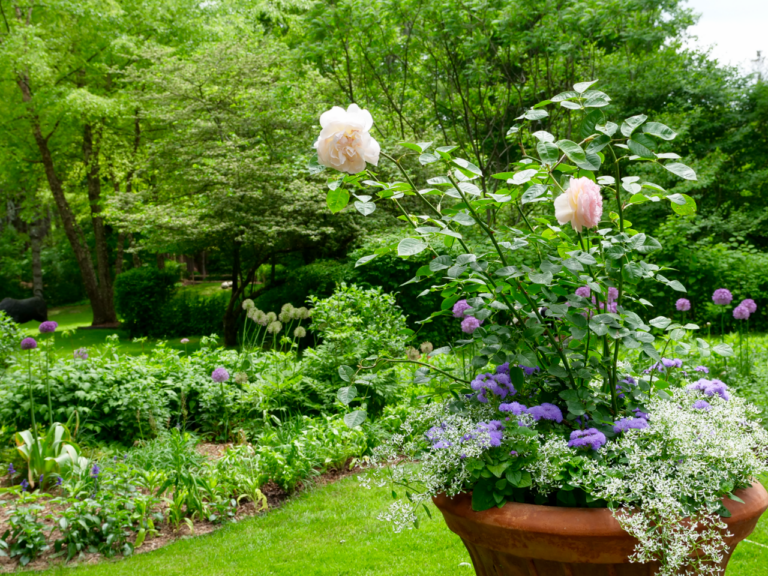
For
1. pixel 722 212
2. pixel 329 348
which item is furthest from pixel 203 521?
A: pixel 722 212

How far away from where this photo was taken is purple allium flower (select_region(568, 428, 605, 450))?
65.2 inches

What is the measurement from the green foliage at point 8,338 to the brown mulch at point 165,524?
366cm

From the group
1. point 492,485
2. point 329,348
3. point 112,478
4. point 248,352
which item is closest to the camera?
point 492,485

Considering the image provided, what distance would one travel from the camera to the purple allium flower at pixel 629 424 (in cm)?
171

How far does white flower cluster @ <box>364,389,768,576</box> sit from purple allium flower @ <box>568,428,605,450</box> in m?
0.02

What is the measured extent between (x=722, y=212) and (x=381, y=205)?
6.54 metres

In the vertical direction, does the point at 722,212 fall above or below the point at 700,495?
above

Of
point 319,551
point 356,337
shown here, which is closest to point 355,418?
point 319,551

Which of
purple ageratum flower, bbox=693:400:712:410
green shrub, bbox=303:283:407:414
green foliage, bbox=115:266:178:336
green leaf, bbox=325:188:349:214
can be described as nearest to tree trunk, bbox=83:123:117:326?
green foliage, bbox=115:266:178:336

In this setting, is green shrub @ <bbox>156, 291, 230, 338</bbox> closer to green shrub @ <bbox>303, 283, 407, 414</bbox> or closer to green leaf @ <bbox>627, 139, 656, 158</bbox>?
green shrub @ <bbox>303, 283, 407, 414</bbox>

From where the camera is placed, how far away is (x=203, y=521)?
3.50 metres

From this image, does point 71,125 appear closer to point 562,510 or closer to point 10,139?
point 10,139

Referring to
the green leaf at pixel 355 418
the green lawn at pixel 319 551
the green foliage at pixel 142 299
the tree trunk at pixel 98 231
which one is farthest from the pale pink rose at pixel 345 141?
the tree trunk at pixel 98 231

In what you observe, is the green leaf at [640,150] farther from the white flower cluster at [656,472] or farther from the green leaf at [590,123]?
the white flower cluster at [656,472]
